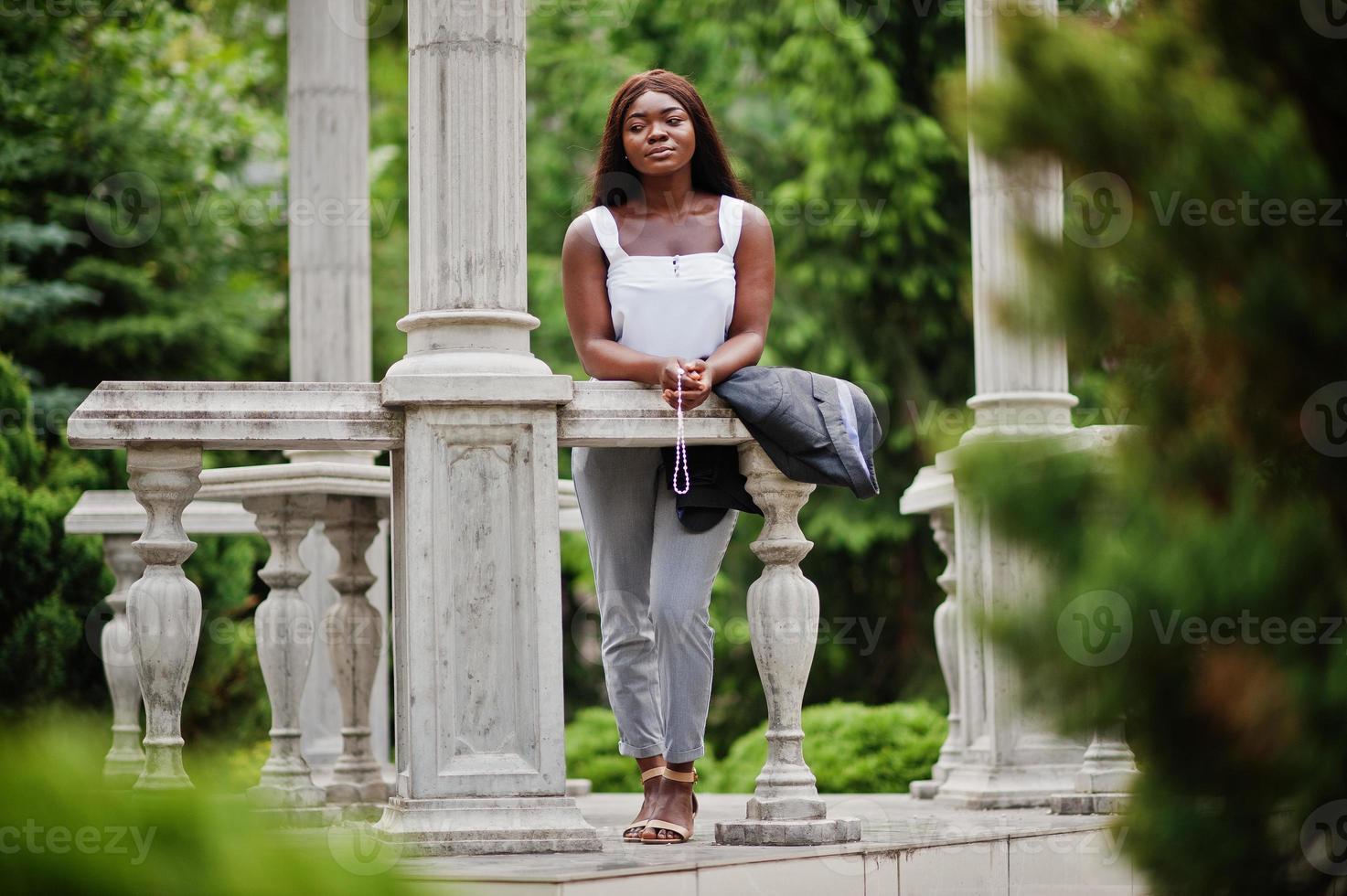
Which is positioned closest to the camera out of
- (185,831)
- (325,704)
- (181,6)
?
(185,831)

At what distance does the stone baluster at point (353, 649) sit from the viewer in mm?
8250

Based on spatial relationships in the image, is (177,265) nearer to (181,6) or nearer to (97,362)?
(97,362)

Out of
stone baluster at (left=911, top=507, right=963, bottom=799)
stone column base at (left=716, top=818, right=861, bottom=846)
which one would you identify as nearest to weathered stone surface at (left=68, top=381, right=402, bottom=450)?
stone column base at (left=716, top=818, right=861, bottom=846)

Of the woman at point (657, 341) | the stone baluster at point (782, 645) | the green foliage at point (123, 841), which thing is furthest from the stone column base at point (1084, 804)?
the green foliage at point (123, 841)

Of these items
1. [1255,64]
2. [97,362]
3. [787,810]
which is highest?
[97,362]

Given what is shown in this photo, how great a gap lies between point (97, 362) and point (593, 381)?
15.2 meters

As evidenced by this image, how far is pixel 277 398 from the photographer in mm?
5871

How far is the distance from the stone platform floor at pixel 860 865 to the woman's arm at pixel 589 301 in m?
1.60

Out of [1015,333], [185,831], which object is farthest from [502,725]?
[185,831]

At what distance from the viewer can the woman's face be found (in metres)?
6.21
